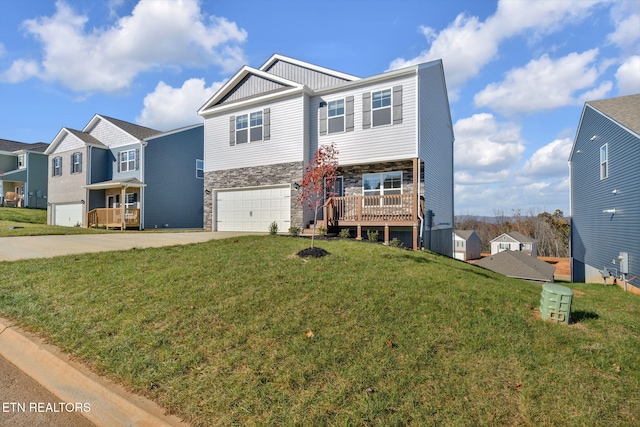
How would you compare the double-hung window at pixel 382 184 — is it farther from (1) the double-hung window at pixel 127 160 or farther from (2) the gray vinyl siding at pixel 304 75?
(1) the double-hung window at pixel 127 160

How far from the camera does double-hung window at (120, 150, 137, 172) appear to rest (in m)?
21.5

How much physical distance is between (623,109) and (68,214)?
3217cm

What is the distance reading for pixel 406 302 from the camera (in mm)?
4992

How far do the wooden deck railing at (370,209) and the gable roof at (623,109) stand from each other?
864 centimetres

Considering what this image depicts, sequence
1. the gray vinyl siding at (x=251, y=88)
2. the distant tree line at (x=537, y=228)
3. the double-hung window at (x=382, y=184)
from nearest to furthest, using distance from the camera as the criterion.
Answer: the double-hung window at (x=382, y=184)
the gray vinyl siding at (x=251, y=88)
the distant tree line at (x=537, y=228)

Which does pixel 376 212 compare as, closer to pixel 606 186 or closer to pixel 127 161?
pixel 606 186

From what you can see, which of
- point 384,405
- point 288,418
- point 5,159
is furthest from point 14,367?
point 5,159

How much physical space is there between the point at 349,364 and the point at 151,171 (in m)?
21.6

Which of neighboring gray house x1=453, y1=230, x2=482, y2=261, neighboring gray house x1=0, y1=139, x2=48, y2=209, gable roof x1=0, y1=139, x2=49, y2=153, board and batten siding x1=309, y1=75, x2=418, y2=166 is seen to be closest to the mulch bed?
board and batten siding x1=309, y1=75, x2=418, y2=166

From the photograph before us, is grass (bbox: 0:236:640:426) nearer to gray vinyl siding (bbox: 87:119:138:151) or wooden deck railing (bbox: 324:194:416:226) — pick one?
wooden deck railing (bbox: 324:194:416:226)

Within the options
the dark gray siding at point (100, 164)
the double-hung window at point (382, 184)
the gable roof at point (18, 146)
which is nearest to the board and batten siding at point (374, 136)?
the double-hung window at point (382, 184)

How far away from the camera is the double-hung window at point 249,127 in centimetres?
1571

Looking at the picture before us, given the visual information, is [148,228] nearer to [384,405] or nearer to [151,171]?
[151,171]

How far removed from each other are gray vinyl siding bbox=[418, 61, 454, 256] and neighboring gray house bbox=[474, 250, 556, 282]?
758cm
